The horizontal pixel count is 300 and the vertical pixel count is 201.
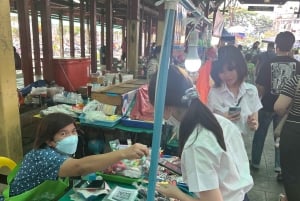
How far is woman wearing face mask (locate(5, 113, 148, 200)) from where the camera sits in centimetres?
159

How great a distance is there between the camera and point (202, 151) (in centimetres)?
112

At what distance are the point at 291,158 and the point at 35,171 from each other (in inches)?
78.5

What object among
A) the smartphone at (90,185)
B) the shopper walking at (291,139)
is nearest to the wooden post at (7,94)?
the smartphone at (90,185)

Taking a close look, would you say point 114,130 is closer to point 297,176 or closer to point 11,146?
point 11,146

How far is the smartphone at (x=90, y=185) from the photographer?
6.08ft

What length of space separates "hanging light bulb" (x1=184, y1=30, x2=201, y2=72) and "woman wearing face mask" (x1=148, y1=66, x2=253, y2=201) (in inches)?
27.2

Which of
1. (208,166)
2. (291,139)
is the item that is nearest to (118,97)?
(291,139)

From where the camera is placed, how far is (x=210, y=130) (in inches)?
46.1

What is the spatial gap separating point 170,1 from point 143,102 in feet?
7.61

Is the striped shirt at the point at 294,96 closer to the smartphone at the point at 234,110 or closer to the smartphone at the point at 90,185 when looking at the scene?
the smartphone at the point at 234,110

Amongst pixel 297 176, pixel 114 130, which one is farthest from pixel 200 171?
pixel 114 130

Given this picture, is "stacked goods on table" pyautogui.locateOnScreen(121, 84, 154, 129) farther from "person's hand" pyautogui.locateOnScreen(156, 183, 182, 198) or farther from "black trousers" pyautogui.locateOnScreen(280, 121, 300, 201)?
"person's hand" pyautogui.locateOnScreen(156, 183, 182, 198)

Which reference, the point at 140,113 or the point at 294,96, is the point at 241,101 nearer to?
the point at 294,96

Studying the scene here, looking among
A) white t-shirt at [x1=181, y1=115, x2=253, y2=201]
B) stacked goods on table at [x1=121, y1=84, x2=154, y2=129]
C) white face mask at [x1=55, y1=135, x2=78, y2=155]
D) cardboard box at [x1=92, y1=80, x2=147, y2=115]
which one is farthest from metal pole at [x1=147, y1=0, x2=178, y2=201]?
cardboard box at [x1=92, y1=80, x2=147, y2=115]
